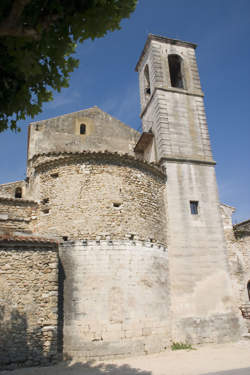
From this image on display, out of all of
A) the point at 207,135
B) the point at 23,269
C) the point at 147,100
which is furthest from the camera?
→ the point at 147,100

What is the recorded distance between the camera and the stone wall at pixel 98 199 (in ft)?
35.1

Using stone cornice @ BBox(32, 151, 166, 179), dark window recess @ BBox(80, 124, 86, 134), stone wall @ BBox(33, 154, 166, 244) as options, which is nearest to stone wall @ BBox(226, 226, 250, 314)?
stone wall @ BBox(33, 154, 166, 244)

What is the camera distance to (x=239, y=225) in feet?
52.0

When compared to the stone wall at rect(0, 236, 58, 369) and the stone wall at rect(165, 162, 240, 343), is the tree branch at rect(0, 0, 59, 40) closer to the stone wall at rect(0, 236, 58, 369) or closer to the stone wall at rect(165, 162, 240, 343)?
the stone wall at rect(0, 236, 58, 369)

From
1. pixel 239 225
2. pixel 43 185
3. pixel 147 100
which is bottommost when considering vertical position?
pixel 239 225

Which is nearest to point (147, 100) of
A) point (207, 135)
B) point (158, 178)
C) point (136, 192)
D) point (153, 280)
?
point (207, 135)

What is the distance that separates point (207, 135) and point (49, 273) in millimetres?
9898

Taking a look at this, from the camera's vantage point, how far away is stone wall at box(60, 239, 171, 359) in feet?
30.7

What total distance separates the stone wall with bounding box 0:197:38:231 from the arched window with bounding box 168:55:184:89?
10.2 meters

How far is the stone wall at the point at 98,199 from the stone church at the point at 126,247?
0.04 meters

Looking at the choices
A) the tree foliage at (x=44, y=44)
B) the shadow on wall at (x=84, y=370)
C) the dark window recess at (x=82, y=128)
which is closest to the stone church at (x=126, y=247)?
the shadow on wall at (x=84, y=370)

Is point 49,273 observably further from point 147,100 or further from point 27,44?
point 147,100

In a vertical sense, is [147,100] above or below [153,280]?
above

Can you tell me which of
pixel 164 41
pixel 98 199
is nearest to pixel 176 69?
pixel 164 41
